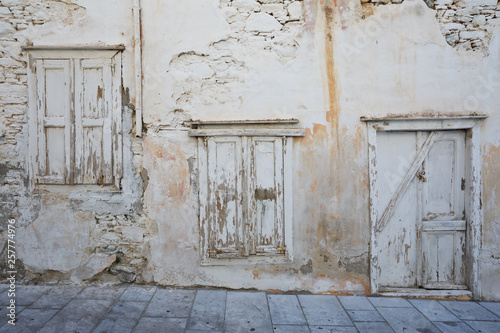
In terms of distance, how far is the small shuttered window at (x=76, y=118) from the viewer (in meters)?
4.12

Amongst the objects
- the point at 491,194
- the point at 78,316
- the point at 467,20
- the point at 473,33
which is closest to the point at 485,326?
the point at 491,194

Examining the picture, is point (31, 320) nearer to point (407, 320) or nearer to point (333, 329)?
point (333, 329)

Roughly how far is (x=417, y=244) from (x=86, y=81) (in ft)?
16.1

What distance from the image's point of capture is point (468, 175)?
4.14m

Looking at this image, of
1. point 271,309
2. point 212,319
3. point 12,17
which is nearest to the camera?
point 212,319

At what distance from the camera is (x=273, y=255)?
413cm

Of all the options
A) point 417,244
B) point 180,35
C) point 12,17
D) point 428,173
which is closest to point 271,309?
point 417,244

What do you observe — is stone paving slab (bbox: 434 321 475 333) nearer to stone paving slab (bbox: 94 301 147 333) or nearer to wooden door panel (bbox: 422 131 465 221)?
wooden door panel (bbox: 422 131 465 221)

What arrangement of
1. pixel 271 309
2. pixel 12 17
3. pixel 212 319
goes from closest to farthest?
pixel 212 319 → pixel 271 309 → pixel 12 17

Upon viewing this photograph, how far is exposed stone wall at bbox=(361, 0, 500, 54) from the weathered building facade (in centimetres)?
2

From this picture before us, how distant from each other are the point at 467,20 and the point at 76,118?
5.30 meters

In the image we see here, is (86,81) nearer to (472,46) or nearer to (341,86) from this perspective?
(341,86)

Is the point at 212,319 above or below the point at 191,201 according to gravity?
below

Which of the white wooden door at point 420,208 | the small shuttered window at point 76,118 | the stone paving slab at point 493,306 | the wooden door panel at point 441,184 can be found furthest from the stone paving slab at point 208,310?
the stone paving slab at point 493,306
